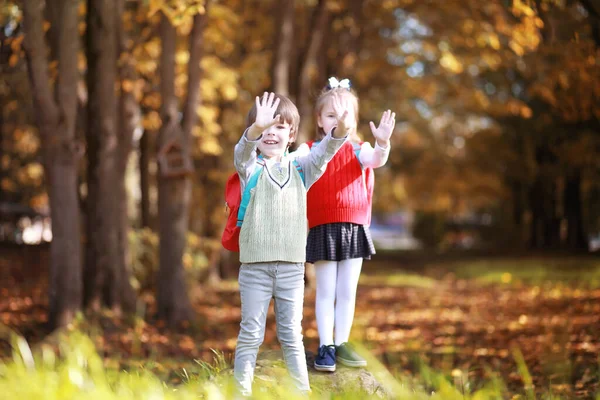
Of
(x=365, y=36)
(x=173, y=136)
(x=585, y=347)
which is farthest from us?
(x=365, y=36)

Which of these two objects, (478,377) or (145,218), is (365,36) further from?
(478,377)

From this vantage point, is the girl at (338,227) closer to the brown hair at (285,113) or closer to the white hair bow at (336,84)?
the white hair bow at (336,84)

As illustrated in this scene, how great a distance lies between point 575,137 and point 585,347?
468 inches

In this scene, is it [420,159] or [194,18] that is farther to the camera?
[420,159]

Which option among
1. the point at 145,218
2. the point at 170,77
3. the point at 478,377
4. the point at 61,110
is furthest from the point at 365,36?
the point at 478,377

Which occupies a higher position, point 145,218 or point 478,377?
point 145,218

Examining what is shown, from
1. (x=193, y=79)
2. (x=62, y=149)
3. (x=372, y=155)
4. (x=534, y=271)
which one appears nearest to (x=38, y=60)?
(x=62, y=149)

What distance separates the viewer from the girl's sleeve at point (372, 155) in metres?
4.32

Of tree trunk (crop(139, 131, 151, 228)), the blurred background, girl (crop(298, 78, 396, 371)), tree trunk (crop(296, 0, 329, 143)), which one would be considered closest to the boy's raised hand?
girl (crop(298, 78, 396, 371))

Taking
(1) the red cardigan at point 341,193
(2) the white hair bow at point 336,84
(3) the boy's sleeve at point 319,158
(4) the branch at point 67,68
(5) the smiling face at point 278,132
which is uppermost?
(4) the branch at point 67,68

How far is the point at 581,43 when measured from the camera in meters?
7.56

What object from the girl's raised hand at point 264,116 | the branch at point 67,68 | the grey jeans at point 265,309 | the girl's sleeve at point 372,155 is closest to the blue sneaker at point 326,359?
the grey jeans at point 265,309

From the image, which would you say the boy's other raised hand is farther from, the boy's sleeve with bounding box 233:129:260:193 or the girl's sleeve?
the girl's sleeve

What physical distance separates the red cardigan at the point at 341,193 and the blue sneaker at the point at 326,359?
799 mm
